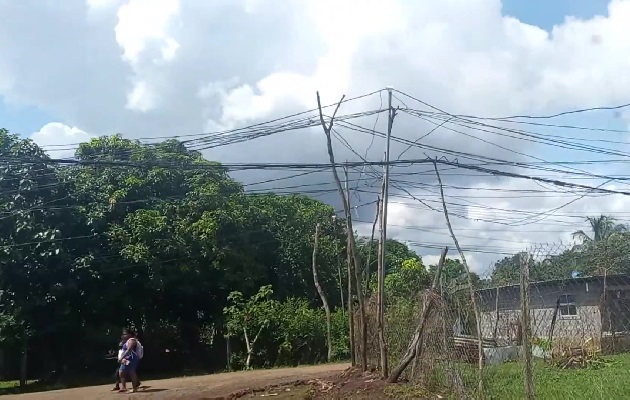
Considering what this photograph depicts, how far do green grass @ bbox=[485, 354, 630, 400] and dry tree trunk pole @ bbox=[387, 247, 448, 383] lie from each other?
1188 millimetres

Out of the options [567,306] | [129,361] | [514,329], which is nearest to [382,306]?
[514,329]

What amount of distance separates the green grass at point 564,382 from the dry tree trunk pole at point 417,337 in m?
1.19

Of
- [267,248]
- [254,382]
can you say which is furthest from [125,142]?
[254,382]

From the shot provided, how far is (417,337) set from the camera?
1154 centimetres

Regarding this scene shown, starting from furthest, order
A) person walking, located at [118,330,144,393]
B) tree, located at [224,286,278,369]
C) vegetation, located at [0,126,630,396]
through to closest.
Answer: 1. tree, located at [224,286,278,369]
2. vegetation, located at [0,126,630,396]
3. person walking, located at [118,330,144,393]

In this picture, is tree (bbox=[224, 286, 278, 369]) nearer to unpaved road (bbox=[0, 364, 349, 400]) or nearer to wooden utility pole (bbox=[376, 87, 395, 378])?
unpaved road (bbox=[0, 364, 349, 400])

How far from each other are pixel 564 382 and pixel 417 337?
3.05 meters

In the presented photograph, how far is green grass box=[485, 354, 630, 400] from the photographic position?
10.4m

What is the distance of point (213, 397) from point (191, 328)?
13660 millimetres

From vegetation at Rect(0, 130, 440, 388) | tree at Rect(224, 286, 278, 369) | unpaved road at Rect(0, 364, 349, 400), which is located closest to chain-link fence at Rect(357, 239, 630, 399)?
unpaved road at Rect(0, 364, 349, 400)

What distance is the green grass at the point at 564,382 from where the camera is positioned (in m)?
10.4

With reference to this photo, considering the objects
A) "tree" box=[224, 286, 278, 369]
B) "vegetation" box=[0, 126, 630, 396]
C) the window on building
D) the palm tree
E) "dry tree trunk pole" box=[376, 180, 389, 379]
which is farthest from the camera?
the palm tree

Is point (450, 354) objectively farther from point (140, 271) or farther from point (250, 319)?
point (140, 271)

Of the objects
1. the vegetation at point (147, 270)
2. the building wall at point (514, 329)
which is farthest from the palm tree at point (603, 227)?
the building wall at point (514, 329)
